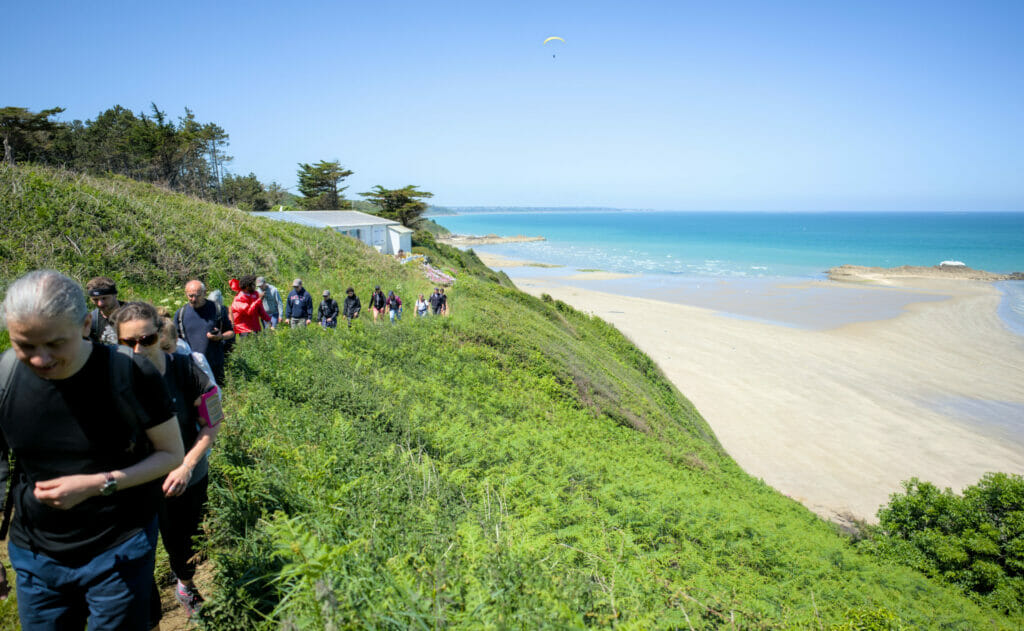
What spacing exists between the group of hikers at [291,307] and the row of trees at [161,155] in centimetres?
2400

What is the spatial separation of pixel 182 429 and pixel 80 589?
102 centimetres

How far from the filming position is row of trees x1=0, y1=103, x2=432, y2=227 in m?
36.0

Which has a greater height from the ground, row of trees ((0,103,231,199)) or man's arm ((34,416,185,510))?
row of trees ((0,103,231,199))

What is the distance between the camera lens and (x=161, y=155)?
137ft

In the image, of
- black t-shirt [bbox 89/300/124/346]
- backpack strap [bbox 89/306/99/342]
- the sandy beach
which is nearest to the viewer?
black t-shirt [bbox 89/300/124/346]

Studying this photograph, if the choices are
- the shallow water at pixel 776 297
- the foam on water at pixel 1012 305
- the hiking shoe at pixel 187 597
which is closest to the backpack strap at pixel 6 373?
the hiking shoe at pixel 187 597

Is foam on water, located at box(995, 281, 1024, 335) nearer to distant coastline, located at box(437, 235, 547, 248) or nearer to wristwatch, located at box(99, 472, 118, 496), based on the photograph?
wristwatch, located at box(99, 472, 118, 496)

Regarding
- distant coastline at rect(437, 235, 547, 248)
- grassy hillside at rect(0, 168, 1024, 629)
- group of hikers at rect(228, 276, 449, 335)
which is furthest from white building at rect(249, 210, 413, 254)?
distant coastline at rect(437, 235, 547, 248)

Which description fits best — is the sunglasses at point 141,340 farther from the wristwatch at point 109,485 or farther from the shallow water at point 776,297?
the shallow water at point 776,297

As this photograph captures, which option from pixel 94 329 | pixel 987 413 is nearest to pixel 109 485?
pixel 94 329

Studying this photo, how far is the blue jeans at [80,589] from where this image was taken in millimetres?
2252

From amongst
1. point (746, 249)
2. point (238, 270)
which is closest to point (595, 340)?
point (238, 270)

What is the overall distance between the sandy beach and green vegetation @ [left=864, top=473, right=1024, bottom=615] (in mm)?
3921

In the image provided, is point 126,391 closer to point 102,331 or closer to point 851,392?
Answer: point 102,331
